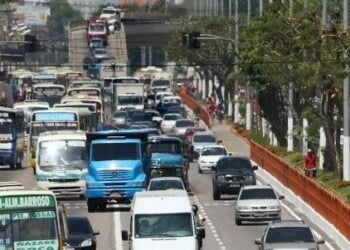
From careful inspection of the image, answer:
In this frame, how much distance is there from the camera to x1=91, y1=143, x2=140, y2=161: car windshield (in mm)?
57750

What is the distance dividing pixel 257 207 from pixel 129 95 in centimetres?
6917

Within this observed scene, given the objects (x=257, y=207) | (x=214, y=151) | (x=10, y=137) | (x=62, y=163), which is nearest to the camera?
(x=257, y=207)

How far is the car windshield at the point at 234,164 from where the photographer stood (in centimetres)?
6538

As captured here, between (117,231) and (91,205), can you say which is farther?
(91,205)

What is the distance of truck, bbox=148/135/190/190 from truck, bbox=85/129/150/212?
16.3ft

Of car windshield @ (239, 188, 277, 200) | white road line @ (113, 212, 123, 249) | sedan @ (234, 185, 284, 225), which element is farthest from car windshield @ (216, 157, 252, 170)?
sedan @ (234, 185, 284, 225)

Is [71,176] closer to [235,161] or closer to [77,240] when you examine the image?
[235,161]

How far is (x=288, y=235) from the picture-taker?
42469 millimetres

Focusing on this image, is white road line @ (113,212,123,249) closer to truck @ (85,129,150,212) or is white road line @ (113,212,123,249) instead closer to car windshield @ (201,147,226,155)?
truck @ (85,129,150,212)

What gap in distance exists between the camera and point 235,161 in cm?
6588

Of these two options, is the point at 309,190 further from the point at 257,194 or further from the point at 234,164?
the point at 234,164

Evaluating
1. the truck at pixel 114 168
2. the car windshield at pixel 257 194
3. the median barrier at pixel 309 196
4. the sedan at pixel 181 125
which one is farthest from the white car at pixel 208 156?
the car windshield at pixel 257 194

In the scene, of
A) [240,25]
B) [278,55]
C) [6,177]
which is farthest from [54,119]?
[240,25]

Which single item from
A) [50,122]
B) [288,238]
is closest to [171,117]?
[50,122]
